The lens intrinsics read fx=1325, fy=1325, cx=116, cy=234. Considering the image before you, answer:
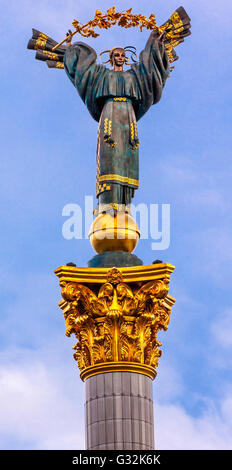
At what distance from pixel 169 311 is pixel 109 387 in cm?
263

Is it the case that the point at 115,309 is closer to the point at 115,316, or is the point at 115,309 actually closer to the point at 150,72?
the point at 115,316

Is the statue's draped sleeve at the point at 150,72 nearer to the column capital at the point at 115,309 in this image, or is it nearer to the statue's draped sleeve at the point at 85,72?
the statue's draped sleeve at the point at 85,72

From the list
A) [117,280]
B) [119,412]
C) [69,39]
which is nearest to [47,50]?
[69,39]

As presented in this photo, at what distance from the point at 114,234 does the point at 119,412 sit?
4912 millimetres

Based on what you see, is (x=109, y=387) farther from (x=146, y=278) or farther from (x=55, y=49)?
(x=55, y=49)

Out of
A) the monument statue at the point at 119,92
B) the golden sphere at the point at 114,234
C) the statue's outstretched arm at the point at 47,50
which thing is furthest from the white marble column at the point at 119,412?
the statue's outstretched arm at the point at 47,50

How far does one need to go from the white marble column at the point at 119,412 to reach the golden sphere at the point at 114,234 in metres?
3.60

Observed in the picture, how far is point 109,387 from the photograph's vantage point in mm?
32000

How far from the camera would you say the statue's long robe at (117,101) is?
35062 mm

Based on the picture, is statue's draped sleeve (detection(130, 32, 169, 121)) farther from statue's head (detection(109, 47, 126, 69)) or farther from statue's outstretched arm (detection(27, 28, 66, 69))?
statue's outstretched arm (detection(27, 28, 66, 69))

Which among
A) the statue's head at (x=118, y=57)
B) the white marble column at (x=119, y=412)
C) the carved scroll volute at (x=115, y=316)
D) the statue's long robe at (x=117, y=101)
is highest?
the statue's head at (x=118, y=57)

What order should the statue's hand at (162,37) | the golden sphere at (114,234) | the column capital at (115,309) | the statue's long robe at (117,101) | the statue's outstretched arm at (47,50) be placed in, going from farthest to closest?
the statue's outstretched arm at (47,50) < the statue's hand at (162,37) < the statue's long robe at (117,101) < the golden sphere at (114,234) < the column capital at (115,309)

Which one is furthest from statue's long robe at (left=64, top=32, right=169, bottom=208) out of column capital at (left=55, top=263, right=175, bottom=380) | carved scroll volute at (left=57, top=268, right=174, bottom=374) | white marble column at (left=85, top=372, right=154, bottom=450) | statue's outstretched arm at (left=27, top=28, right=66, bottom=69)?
white marble column at (left=85, top=372, right=154, bottom=450)
